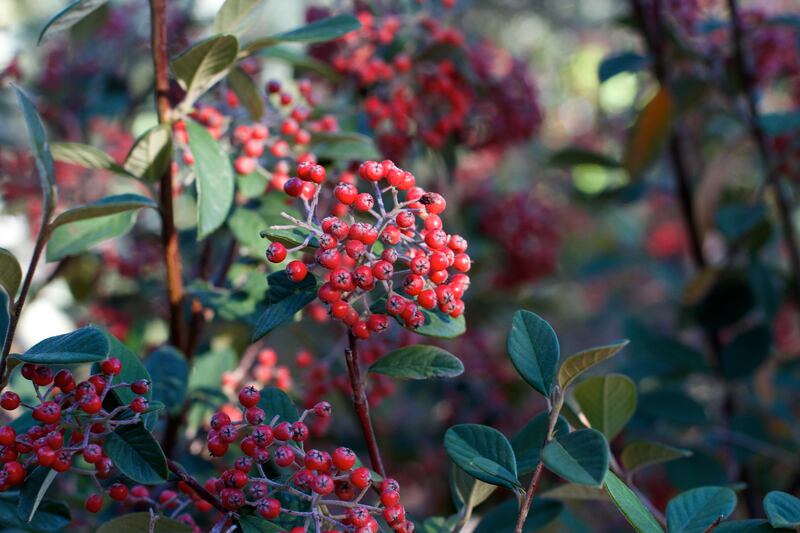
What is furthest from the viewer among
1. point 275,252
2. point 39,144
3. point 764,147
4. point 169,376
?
point 764,147

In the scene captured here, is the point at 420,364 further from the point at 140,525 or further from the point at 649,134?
the point at 649,134

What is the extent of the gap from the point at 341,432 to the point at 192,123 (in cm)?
116

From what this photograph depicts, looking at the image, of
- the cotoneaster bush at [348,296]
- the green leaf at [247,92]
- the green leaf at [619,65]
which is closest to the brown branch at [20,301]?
the cotoneaster bush at [348,296]

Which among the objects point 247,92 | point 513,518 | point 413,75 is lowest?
point 513,518

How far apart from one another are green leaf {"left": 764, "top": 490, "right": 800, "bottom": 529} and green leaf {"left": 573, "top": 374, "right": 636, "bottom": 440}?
26cm

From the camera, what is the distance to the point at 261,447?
91 centimetres

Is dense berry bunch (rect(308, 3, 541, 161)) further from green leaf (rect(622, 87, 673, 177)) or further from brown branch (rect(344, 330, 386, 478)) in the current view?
brown branch (rect(344, 330, 386, 478))

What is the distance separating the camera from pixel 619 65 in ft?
6.44

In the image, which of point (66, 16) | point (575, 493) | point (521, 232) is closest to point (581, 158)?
point (521, 232)

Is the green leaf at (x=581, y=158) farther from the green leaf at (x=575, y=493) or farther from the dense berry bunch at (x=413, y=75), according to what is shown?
the green leaf at (x=575, y=493)

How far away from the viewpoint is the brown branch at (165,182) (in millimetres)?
1201

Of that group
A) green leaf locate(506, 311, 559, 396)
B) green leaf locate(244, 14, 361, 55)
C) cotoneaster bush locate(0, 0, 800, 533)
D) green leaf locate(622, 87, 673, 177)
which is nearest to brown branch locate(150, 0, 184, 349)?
cotoneaster bush locate(0, 0, 800, 533)

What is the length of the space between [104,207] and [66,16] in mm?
266

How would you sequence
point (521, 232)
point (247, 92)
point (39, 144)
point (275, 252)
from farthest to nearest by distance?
point (521, 232) < point (247, 92) < point (39, 144) < point (275, 252)
